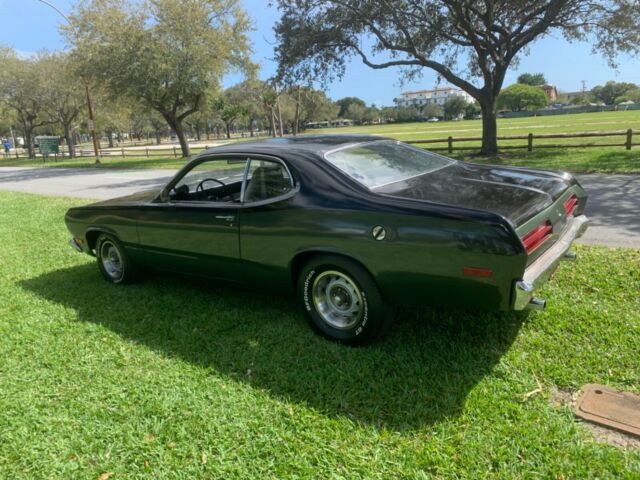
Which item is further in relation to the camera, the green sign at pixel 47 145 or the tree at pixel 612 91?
the tree at pixel 612 91

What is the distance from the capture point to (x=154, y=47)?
75.2 feet

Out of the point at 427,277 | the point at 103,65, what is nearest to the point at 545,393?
the point at 427,277

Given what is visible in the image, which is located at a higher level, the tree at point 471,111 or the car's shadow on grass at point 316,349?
the tree at point 471,111

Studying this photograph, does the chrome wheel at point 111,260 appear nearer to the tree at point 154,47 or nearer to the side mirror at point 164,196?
the side mirror at point 164,196

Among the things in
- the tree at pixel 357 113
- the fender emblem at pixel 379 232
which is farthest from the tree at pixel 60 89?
the tree at pixel 357 113

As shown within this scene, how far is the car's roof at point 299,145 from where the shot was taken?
155 inches

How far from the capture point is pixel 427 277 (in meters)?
3.07

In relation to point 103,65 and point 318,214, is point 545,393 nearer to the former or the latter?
point 318,214

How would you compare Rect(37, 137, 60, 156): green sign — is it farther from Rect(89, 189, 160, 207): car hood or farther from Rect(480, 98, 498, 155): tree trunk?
Rect(89, 189, 160, 207): car hood

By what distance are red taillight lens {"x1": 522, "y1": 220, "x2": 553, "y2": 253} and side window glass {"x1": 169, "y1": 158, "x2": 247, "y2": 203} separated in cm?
255

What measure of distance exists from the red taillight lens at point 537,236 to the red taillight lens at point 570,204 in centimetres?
58

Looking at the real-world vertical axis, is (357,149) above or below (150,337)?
above

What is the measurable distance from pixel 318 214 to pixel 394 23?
15095 mm

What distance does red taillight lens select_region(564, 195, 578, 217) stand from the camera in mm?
3810
